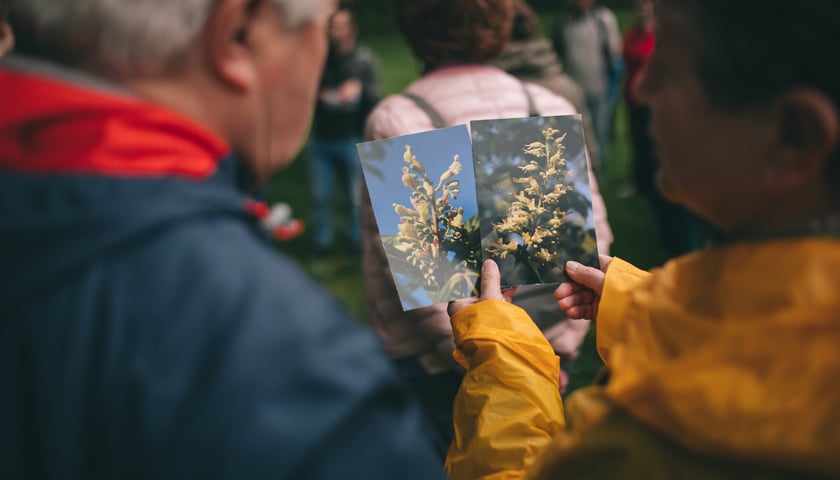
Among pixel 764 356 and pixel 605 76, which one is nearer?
pixel 764 356

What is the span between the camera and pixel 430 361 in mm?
2119

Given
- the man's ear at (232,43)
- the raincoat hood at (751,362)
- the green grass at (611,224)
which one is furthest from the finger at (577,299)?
the green grass at (611,224)

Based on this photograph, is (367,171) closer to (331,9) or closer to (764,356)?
(331,9)

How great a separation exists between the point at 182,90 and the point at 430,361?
140 centimetres

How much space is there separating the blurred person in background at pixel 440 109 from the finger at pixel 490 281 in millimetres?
459

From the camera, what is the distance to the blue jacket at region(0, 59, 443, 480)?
0.72 m

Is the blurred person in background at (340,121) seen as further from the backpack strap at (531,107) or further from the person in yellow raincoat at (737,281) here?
the person in yellow raincoat at (737,281)

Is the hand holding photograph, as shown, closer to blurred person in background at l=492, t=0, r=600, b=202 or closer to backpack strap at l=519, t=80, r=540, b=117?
backpack strap at l=519, t=80, r=540, b=117

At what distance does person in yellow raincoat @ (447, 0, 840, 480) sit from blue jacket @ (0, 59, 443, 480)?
12.9 inches

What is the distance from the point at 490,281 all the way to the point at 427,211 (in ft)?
0.67

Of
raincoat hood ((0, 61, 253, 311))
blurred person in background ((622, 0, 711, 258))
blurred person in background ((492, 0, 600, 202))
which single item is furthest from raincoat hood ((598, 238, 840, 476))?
blurred person in background ((622, 0, 711, 258))

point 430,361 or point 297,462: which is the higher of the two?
point 297,462

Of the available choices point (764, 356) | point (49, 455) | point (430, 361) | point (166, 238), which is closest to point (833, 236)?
point (764, 356)

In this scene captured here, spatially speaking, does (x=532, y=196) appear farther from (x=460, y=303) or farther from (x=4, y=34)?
(x=4, y=34)
